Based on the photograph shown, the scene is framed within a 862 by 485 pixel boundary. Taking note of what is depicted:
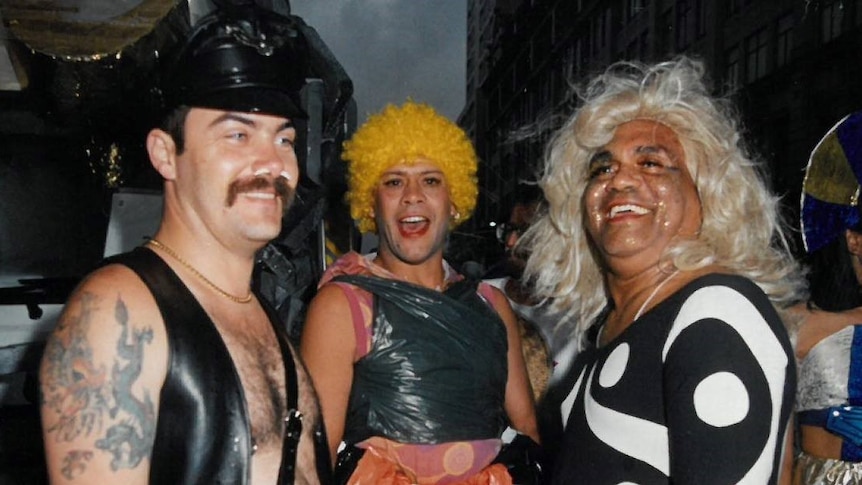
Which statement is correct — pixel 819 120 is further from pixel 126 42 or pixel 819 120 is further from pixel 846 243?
pixel 126 42

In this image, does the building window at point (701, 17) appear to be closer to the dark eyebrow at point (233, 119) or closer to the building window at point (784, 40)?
the building window at point (784, 40)

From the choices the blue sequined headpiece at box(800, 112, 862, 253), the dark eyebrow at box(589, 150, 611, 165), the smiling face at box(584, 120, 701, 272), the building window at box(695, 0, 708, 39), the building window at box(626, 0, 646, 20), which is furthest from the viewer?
the building window at box(626, 0, 646, 20)

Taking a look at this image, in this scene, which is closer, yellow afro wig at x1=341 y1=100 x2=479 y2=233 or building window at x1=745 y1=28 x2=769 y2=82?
yellow afro wig at x1=341 y1=100 x2=479 y2=233

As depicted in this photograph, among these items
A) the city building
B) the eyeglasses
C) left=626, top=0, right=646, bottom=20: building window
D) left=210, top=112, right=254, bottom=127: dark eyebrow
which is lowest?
the eyeglasses

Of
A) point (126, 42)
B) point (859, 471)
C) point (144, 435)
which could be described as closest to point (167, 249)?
point (144, 435)

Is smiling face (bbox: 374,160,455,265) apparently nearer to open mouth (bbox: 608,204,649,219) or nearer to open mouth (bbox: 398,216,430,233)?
open mouth (bbox: 398,216,430,233)

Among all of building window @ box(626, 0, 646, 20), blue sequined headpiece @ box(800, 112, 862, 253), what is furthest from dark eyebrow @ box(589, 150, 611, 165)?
building window @ box(626, 0, 646, 20)

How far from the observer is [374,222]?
348cm

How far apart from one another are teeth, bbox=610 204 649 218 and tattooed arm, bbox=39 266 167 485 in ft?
4.51

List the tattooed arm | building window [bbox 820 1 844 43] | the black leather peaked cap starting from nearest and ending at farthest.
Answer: the tattooed arm < the black leather peaked cap < building window [bbox 820 1 844 43]

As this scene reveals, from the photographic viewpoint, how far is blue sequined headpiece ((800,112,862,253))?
3123 mm

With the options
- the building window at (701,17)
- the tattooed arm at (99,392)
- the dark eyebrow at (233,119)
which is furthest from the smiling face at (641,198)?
the building window at (701,17)

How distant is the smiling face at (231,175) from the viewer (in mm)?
1689

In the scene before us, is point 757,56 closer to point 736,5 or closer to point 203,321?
point 736,5
